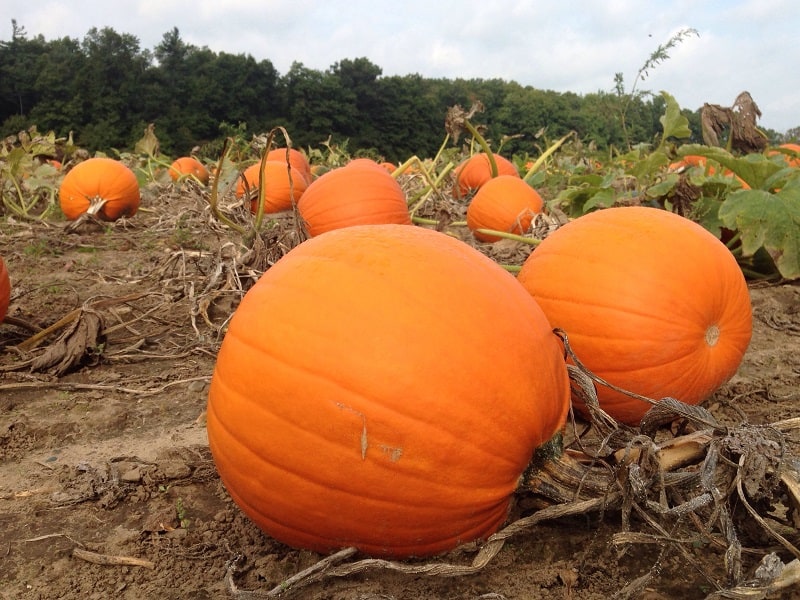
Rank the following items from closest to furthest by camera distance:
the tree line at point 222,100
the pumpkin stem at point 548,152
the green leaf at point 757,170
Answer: the green leaf at point 757,170, the pumpkin stem at point 548,152, the tree line at point 222,100

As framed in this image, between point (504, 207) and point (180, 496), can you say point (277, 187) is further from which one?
point (180, 496)

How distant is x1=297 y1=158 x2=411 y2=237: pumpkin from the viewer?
4.50m

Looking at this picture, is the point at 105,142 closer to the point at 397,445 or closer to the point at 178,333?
the point at 178,333

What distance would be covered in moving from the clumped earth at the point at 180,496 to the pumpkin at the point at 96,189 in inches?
130

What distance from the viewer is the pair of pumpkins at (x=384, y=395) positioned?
4.37 feet

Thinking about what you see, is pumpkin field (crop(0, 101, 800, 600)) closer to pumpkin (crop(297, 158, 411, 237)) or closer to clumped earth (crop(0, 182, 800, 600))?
clumped earth (crop(0, 182, 800, 600))

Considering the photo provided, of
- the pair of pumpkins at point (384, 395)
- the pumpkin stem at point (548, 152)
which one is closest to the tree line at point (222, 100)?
the pumpkin stem at point (548, 152)

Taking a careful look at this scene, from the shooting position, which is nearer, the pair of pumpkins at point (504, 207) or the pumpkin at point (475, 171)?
the pair of pumpkins at point (504, 207)

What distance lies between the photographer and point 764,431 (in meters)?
1.30

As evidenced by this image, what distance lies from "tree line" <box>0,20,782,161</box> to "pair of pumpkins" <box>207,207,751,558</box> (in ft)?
80.2

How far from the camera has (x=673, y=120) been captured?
13.7 feet

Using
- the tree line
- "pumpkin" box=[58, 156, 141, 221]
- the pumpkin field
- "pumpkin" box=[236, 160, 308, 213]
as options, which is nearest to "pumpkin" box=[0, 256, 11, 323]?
the pumpkin field

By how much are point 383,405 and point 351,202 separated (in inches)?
131

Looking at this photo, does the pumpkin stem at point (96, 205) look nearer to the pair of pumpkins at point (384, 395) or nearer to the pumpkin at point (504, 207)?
the pumpkin at point (504, 207)
